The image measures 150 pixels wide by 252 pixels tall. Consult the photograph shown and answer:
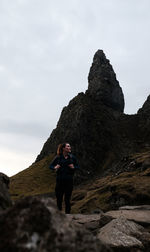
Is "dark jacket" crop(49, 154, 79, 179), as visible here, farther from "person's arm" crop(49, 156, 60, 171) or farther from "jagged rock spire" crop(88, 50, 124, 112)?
"jagged rock spire" crop(88, 50, 124, 112)

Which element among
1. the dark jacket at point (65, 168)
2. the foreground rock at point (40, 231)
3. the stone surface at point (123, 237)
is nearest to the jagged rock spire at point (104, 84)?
the dark jacket at point (65, 168)

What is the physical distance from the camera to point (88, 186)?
90500mm

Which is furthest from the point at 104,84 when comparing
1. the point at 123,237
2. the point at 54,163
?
the point at 123,237

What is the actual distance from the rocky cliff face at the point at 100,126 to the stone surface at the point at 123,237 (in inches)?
3962

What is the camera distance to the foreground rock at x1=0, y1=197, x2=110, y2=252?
4.86 m

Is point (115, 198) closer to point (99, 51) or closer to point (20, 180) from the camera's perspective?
point (20, 180)

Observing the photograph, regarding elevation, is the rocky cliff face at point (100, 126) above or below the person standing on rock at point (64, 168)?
above

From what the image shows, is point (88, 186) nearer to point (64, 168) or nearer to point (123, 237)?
point (64, 168)

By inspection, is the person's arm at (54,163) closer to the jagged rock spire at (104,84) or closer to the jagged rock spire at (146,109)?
the jagged rock spire at (146,109)

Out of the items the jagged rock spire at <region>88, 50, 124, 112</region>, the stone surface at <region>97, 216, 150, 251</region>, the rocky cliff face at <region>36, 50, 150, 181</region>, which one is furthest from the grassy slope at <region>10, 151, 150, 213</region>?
the jagged rock spire at <region>88, 50, 124, 112</region>

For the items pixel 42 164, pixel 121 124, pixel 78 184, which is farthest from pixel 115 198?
pixel 121 124

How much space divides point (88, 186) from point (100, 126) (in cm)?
4454

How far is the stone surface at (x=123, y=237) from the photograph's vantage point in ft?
33.2

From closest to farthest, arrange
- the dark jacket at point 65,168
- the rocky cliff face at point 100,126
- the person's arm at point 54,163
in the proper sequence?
the dark jacket at point 65,168
the person's arm at point 54,163
the rocky cliff face at point 100,126
